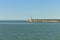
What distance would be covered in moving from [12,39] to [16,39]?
20.7 inches

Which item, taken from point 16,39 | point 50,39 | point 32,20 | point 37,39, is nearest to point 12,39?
point 16,39

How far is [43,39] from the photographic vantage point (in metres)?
20.4

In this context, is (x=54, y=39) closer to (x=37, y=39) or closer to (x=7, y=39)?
(x=37, y=39)

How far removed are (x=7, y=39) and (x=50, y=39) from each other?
5.78m

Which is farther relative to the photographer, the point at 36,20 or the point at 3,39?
the point at 36,20

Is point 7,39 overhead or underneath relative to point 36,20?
overhead

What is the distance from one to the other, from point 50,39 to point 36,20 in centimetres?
10604

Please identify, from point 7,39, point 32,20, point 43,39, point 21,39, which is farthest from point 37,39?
point 32,20

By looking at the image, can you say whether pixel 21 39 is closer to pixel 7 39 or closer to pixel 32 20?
pixel 7 39

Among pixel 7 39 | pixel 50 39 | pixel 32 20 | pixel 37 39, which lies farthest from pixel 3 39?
Result: pixel 32 20

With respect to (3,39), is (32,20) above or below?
below

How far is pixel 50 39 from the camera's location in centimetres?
2045

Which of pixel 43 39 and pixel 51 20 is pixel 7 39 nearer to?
pixel 43 39

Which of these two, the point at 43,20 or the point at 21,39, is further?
the point at 43,20
